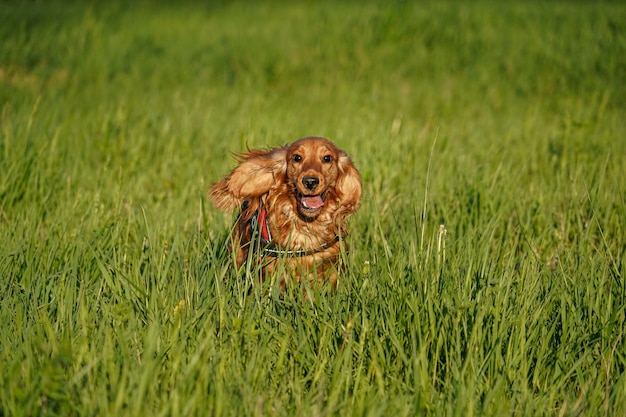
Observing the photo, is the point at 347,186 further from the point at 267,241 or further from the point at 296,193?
the point at 267,241

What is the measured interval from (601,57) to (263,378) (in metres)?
7.56

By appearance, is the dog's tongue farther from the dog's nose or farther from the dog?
the dog's nose

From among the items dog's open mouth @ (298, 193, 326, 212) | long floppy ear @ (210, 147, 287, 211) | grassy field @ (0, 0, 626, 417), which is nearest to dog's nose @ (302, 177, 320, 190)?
dog's open mouth @ (298, 193, 326, 212)

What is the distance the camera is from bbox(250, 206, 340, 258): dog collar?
3.13m

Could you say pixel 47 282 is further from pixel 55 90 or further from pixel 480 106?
pixel 480 106

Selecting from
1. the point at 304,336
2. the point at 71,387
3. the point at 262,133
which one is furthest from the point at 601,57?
the point at 71,387

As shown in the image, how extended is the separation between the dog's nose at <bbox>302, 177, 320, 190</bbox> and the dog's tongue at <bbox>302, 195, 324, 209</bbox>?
0.12m

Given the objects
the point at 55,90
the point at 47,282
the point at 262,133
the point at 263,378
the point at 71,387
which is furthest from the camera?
the point at 55,90

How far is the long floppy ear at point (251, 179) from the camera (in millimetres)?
3521

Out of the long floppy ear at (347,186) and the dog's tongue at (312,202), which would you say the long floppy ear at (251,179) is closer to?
the dog's tongue at (312,202)

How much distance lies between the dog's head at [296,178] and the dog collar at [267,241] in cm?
16

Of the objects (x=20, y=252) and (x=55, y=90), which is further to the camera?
(x=55, y=90)

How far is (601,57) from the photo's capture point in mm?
8500

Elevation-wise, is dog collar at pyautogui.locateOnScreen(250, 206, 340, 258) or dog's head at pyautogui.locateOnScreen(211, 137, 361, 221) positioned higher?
dog's head at pyautogui.locateOnScreen(211, 137, 361, 221)
